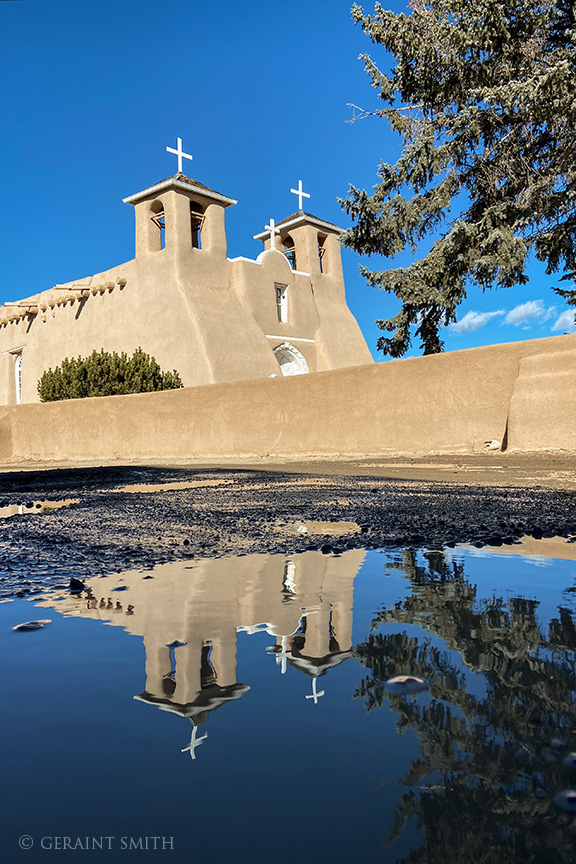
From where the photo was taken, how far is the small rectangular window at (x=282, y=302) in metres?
32.8

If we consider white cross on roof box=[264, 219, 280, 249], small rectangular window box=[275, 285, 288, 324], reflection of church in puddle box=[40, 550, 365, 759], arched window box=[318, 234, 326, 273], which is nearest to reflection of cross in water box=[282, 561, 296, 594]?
reflection of church in puddle box=[40, 550, 365, 759]

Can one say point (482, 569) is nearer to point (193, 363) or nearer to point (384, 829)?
point (384, 829)

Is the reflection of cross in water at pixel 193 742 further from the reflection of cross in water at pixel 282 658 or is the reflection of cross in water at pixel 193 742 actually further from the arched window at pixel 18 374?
the arched window at pixel 18 374

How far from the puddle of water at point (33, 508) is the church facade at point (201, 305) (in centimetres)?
2151

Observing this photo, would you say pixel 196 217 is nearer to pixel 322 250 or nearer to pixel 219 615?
pixel 322 250

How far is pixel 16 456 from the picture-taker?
20.0 meters

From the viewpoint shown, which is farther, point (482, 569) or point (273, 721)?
point (482, 569)

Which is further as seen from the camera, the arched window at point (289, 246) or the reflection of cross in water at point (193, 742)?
the arched window at point (289, 246)

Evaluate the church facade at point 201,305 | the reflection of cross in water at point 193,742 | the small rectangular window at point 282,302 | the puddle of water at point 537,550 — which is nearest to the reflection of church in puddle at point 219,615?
the reflection of cross in water at point 193,742

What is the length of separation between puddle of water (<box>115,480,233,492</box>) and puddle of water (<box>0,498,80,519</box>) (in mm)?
831

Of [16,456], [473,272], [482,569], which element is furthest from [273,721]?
[16,456]

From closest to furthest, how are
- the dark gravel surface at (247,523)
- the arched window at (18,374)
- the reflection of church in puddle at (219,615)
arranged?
the reflection of church in puddle at (219,615) → the dark gravel surface at (247,523) → the arched window at (18,374)

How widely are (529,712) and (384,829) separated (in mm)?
396

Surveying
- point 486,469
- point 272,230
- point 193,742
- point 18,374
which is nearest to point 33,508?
point 193,742
